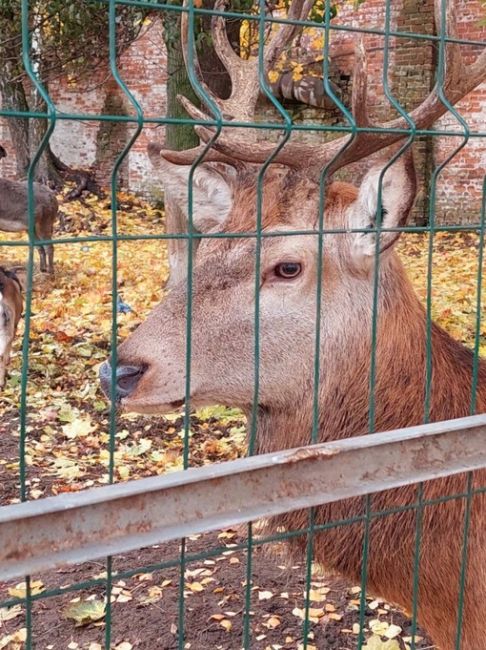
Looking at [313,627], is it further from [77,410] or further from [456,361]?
[77,410]

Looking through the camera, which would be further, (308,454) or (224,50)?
(224,50)

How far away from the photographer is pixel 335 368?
3.06 meters

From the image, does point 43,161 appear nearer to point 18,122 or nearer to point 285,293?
point 18,122

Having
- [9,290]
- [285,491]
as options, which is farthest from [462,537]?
[9,290]

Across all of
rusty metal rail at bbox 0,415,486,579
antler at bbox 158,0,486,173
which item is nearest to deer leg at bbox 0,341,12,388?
antler at bbox 158,0,486,173

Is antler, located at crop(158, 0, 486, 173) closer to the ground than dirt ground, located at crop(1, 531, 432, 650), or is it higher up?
higher up

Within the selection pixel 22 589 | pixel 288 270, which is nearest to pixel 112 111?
pixel 22 589

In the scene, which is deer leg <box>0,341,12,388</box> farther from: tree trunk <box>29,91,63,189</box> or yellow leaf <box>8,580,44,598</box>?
tree trunk <box>29,91,63,189</box>

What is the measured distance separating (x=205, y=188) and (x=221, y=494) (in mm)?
1717

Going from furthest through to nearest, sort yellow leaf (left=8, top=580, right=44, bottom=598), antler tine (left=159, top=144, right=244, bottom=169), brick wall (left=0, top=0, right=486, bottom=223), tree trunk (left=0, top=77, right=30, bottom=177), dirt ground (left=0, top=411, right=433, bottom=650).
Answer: tree trunk (left=0, top=77, right=30, bottom=177) < brick wall (left=0, top=0, right=486, bottom=223) < yellow leaf (left=8, top=580, right=44, bottom=598) < dirt ground (left=0, top=411, right=433, bottom=650) < antler tine (left=159, top=144, right=244, bottom=169)

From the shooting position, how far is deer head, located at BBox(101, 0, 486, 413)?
2.86 metres

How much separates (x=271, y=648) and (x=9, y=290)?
195 inches

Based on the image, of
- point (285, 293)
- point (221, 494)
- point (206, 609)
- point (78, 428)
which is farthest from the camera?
point (78, 428)

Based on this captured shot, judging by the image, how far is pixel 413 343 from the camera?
3.13 meters
